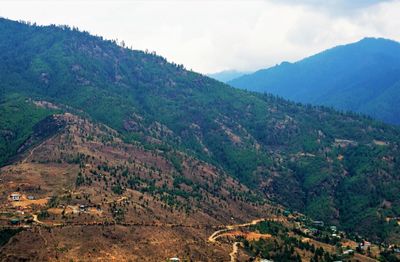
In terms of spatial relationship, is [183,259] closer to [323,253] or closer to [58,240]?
[58,240]

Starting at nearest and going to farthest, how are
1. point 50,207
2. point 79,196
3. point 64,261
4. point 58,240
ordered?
point 64,261
point 58,240
point 50,207
point 79,196

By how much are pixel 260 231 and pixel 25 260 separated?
91.1m

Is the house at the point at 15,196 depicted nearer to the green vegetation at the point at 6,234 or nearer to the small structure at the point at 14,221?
the small structure at the point at 14,221

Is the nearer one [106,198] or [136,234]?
[136,234]

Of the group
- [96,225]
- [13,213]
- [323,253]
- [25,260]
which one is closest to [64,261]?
[25,260]

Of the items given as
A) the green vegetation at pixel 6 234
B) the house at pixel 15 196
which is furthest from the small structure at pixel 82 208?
the green vegetation at pixel 6 234

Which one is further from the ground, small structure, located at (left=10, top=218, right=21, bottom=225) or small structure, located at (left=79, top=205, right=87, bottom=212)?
small structure, located at (left=79, top=205, right=87, bottom=212)

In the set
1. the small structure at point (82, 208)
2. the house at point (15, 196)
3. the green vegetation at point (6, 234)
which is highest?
the small structure at point (82, 208)

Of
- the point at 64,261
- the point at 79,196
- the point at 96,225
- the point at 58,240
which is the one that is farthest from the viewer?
the point at 79,196

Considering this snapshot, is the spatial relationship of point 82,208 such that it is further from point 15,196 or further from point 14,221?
point 15,196

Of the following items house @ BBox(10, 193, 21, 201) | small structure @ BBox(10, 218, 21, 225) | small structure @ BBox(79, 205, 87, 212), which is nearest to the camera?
small structure @ BBox(10, 218, 21, 225)

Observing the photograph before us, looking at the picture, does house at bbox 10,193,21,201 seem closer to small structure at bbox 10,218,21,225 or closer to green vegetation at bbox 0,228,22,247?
small structure at bbox 10,218,21,225

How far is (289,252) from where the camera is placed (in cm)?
17562

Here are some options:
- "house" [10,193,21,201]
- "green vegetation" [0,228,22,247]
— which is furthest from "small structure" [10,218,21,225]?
"house" [10,193,21,201]
